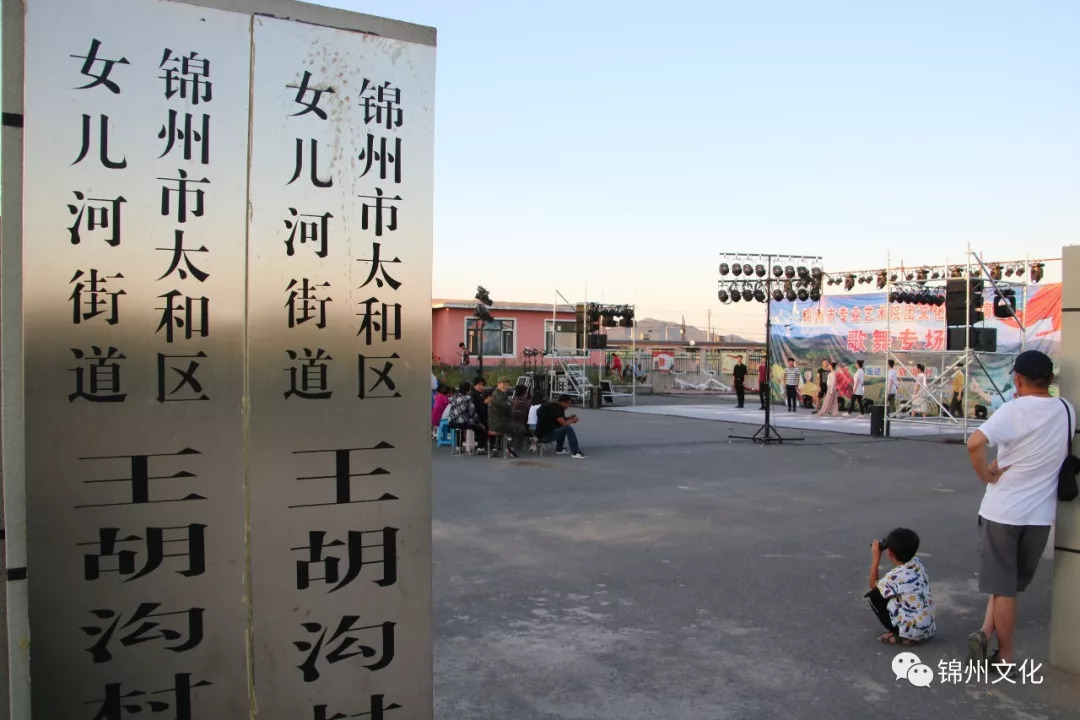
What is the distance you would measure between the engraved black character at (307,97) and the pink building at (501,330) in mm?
33326

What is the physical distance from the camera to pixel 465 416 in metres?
14.5

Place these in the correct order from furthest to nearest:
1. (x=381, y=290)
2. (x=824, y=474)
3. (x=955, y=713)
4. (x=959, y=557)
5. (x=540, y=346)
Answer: (x=540, y=346), (x=824, y=474), (x=959, y=557), (x=955, y=713), (x=381, y=290)

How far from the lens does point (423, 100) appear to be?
9.17 feet

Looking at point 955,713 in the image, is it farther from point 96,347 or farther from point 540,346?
point 540,346

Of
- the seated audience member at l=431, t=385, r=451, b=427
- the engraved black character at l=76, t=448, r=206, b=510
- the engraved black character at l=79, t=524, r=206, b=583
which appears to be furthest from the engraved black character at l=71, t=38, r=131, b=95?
the seated audience member at l=431, t=385, r=451, b=427

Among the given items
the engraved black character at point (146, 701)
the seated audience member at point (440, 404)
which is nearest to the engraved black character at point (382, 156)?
the engraved black character at point (146, 701)

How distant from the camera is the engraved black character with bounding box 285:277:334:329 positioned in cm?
264

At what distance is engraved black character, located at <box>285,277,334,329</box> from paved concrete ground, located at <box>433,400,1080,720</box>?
239 cm

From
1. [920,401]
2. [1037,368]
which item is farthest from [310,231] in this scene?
[920,401]

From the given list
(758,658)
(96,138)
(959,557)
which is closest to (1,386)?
(96,138)

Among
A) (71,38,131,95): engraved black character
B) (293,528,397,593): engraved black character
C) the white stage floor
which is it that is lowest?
the white stage floor

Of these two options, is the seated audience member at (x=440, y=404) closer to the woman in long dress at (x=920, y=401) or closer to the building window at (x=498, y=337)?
the woman in long dress at (x=920, y=401)

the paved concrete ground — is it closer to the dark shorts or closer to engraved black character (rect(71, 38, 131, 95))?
the dark shorts

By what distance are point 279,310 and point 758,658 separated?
143 inches
